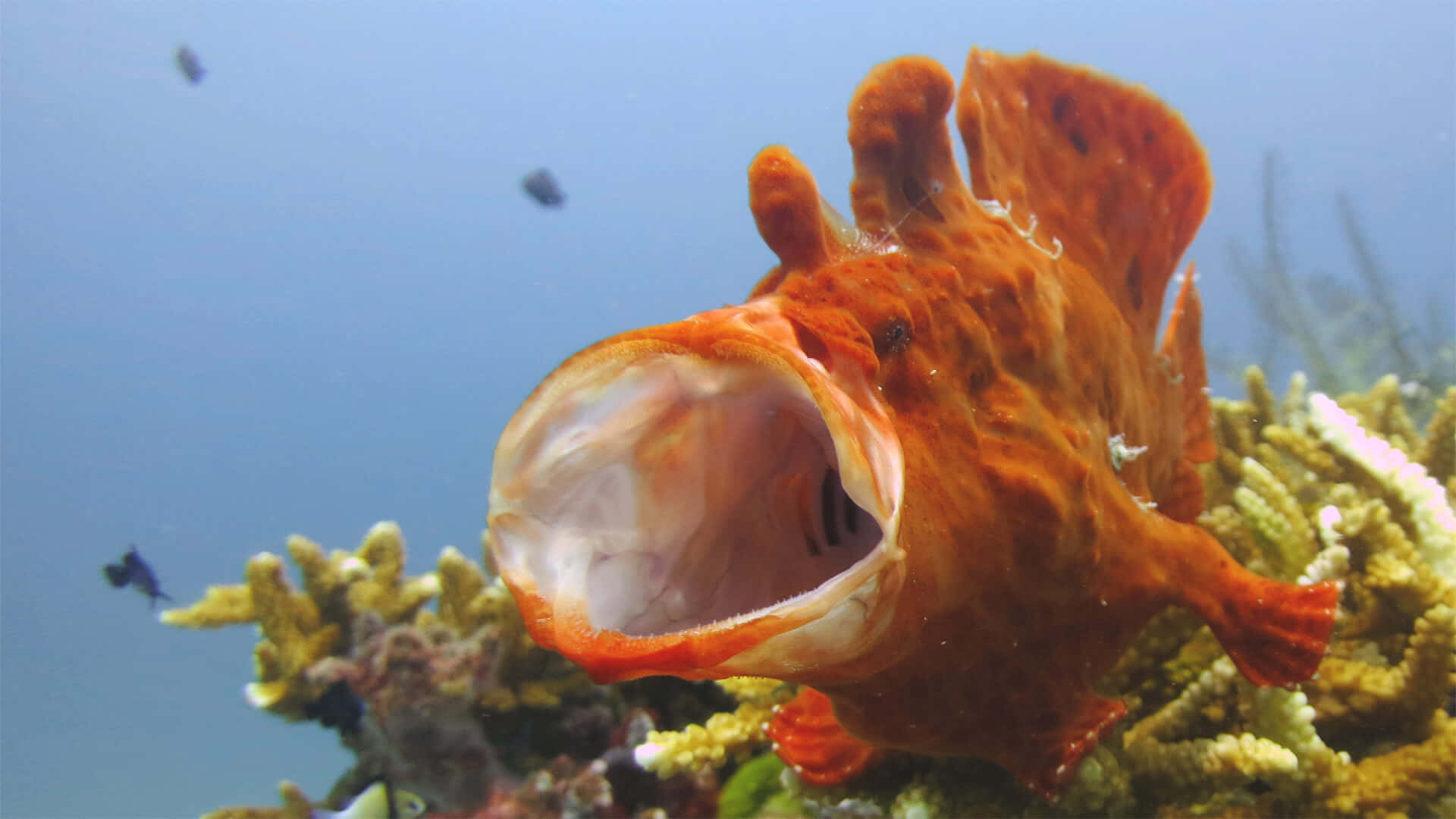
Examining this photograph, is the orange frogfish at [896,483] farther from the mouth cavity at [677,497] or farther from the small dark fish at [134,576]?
the small dark fish at [134,576]

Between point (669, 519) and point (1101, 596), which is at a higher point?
point (669, 519)

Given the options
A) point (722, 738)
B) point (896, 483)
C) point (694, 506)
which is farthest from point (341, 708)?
point (896, 483)

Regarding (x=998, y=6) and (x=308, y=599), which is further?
(x=998, y=6)

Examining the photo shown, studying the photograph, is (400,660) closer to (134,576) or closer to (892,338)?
(892,338)

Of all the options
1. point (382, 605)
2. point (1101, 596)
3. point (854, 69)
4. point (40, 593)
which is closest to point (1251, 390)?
point (1101, 596)

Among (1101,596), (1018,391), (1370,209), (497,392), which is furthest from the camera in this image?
(497,392)

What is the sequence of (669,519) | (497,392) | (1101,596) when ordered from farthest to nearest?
(497,392) < (1101,596) < (669,519)

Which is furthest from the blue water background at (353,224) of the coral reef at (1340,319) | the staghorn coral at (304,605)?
the staghorn coral at (304,605)

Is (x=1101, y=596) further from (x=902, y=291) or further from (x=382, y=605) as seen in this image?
(x=382, y=605)
